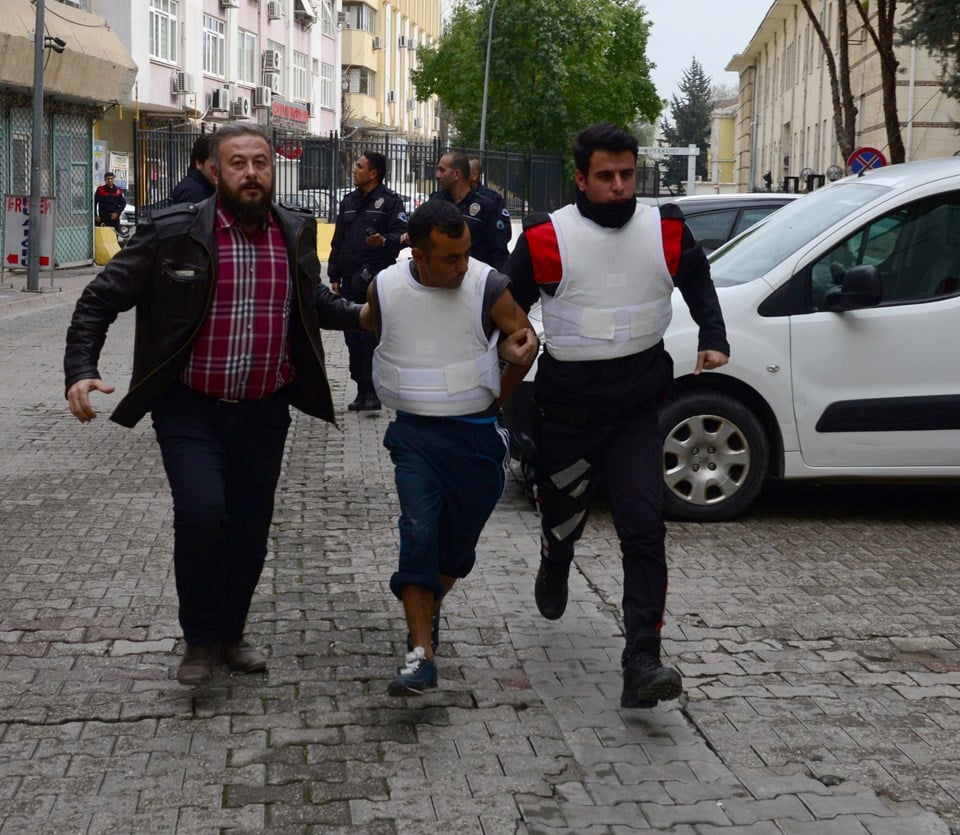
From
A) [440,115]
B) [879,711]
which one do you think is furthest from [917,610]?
[440,115]

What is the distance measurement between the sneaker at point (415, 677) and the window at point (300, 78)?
187ft

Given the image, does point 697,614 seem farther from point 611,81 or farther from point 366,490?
point 611,81

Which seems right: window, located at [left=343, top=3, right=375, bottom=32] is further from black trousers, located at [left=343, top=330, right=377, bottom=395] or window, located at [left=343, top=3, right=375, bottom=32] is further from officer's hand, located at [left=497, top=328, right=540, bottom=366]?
officer's hand, located at [left=497, top=328, right=540, bottom=366]

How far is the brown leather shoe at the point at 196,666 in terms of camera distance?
5020mm

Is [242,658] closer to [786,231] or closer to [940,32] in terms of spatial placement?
[786,231]

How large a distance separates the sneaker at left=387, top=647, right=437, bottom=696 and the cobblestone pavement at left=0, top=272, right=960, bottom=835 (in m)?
0.11

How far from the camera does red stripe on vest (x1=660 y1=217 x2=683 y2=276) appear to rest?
523 cm

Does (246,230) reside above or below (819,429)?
above

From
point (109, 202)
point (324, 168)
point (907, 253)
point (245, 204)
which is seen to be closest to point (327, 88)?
point (324, 168)

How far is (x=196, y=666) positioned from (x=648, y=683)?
1.45 metres

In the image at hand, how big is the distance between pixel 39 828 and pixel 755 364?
4889mm

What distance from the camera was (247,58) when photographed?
5238 cm

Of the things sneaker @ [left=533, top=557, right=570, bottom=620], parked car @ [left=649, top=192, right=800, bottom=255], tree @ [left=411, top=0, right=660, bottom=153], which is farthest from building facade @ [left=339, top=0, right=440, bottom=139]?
sneaker @ [left=533, top=557, right=570, bottom=620]

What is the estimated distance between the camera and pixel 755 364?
7.93m
